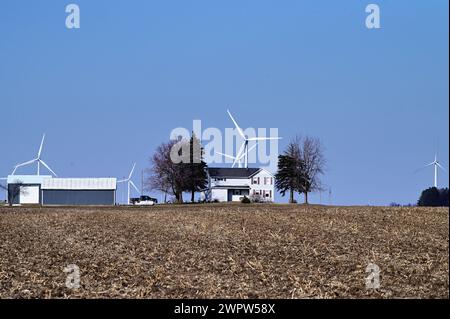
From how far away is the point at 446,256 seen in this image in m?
20.8

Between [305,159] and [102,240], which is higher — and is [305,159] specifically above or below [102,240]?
above

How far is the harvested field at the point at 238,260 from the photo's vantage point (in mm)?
17125

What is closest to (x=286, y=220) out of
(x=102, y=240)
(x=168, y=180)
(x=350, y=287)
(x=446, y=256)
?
(x=102, y=240)

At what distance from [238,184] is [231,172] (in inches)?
121

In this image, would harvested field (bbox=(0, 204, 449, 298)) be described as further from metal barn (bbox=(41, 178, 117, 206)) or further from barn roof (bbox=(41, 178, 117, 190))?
barn roof (bbox=(41, 178, 117, 190))

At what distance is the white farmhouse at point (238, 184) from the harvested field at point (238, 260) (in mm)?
85654

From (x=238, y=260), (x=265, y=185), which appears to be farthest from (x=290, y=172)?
(x=238, y=260)

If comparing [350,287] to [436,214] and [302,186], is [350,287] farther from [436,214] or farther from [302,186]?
[302,186]

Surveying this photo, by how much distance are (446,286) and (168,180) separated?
337 feet

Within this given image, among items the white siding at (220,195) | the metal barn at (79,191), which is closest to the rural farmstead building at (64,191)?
the metal barn at (79,191)

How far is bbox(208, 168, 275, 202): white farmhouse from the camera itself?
125 meters
